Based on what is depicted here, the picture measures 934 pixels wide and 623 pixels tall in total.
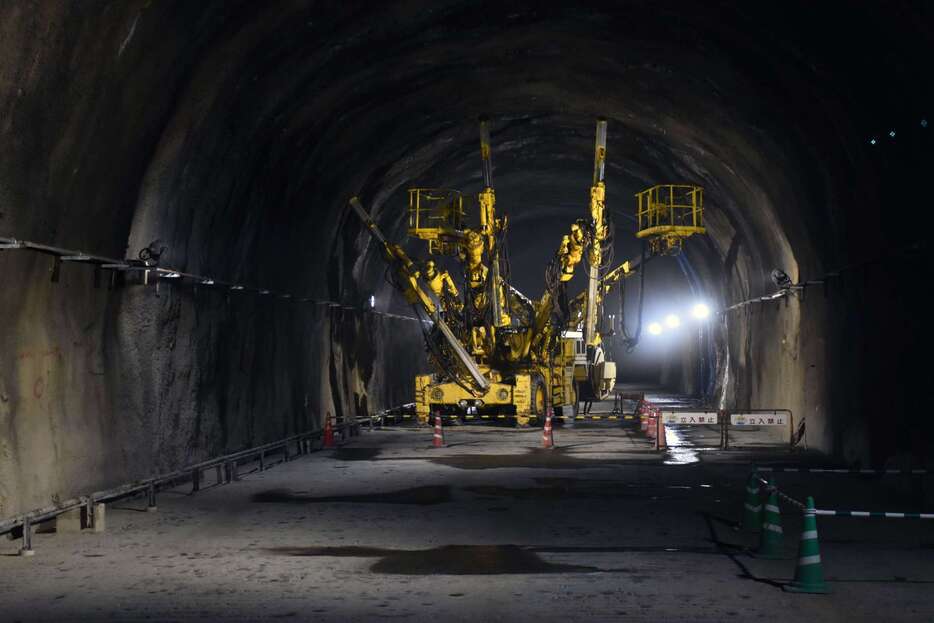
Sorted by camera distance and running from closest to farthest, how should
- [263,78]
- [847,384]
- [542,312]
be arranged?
1. [263,78]
2. [847,384]
3. [542,312]

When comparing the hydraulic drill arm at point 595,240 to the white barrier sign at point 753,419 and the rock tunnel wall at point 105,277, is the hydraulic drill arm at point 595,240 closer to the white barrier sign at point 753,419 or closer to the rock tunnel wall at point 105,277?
the white barrier sign at point 753,419

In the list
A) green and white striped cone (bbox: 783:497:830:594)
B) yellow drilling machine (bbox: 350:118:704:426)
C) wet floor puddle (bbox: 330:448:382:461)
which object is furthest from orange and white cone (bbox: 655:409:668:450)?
green and white striped cone (bbox: 783:497:830:594)

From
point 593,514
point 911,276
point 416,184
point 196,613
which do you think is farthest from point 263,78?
point 416,184

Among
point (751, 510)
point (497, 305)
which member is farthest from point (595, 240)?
point (751, 510)

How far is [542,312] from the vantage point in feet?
101

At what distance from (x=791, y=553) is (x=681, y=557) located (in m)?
1.07

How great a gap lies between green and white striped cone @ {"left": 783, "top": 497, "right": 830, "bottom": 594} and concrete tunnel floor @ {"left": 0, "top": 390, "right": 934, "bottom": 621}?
0.43ft

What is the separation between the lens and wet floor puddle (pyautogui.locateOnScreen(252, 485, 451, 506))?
53.7 feet

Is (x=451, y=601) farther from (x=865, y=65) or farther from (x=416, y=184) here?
(x=416, y=184)

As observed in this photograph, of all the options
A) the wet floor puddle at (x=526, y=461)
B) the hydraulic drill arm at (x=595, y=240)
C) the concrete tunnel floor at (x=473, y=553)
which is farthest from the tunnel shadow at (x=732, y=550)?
the hydraulic drill arm at (x=595, y=240)

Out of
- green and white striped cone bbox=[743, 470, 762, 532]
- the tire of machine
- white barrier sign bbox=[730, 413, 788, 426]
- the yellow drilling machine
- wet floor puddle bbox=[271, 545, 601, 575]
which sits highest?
the yellow drilling machine

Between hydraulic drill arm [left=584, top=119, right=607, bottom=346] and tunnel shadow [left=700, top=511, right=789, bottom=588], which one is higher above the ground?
hydraulic drill arm [left=584, top=119, right=607, bottom=346]

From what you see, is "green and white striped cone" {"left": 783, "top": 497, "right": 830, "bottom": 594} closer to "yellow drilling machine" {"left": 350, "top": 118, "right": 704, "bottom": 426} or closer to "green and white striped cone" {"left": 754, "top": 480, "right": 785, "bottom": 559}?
"green and white striped cone" {"left": 754, "top": 480, "right": 785, "bottom": 559}

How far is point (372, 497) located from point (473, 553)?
4.84 metres
